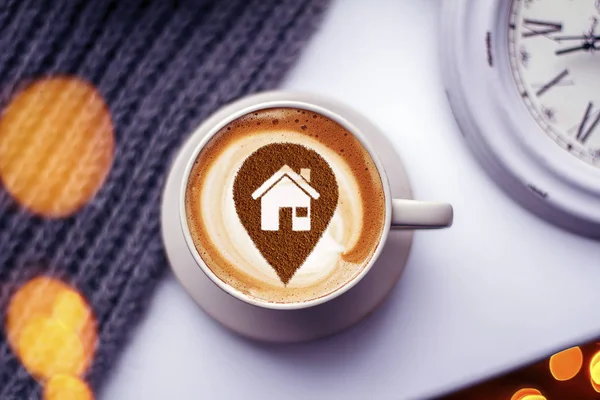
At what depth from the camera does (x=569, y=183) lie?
0.48 meters

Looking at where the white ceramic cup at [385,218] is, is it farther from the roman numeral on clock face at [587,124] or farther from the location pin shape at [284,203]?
the roman numeral on clock face at [587,124]

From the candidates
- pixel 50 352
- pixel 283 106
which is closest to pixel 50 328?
pixel 50 352

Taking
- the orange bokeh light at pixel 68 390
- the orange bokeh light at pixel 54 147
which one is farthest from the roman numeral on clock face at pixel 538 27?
the orange bokeh light at pixel 68 390

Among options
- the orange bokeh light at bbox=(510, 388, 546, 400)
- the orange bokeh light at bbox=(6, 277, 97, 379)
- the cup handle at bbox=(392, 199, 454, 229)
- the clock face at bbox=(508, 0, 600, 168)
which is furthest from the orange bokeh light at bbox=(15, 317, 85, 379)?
the orange bokeh light at bbox=(510, 388, 546, 400)

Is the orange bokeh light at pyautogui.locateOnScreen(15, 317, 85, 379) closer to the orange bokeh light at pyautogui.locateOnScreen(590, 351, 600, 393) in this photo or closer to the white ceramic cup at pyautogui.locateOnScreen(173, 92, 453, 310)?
the white ceramic cup at pyautogui.locateOnScreen(173, 92, 453, 310)

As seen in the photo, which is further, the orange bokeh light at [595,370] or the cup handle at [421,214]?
the orange bokeh light at [595,370]

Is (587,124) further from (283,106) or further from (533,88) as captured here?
(283,106)

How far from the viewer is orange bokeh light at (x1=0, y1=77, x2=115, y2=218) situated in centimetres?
50

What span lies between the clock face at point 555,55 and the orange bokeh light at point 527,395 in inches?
16.7

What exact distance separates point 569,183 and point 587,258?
0.07 metres

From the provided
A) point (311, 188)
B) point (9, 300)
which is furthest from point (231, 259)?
point (9, 300)

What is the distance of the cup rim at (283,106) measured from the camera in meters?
0.40

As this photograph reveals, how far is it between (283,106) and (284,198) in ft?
0.22

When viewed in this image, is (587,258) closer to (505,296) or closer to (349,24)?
(505,296)
